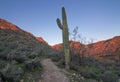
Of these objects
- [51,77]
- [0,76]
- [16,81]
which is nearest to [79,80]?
[51,77]

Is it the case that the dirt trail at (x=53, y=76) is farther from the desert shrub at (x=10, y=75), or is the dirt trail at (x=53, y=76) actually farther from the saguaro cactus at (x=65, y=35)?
the desert shrub at (x=10, y=75)

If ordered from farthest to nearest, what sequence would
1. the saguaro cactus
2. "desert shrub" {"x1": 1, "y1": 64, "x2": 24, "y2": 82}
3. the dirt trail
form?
1. the saguaro cactus
2. the dirt trail
3. "desert shrub" {"x1": 1, "y1": 64, "x2": 24, "y2": 82}

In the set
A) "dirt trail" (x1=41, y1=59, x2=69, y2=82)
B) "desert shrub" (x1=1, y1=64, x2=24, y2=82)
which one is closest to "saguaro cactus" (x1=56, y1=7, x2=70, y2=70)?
"dirt trail" (x1=41, y1=59, x2=69, y2=82)

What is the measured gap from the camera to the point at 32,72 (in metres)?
13.0

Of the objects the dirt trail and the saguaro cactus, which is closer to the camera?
the dirt trail

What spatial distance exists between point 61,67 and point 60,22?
151 inches

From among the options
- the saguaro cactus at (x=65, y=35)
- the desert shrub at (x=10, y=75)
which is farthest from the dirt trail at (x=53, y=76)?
the desert shrub at (x=10, y=75)

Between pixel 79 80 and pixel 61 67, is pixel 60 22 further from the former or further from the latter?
pixel 79 80

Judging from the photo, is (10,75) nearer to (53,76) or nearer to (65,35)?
(53,76)

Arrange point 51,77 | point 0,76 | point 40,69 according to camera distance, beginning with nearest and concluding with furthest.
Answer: point 0,76, point 51,77, point 40,69

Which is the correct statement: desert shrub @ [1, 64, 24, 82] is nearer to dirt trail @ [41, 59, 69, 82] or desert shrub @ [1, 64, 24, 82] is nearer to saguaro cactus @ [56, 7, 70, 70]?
dirt trail @ [41, 59, 69, 82]

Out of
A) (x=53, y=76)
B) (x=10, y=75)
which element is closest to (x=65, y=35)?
(x=53, y=76)

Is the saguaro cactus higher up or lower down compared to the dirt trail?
higher up

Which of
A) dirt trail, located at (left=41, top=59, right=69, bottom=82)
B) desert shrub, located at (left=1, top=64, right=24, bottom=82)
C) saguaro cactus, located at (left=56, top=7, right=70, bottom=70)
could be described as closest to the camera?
desert shrub, located at (left=1, top=64, right=24, bottom=82)
